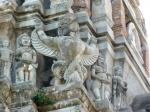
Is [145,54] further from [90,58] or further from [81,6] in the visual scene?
[90,58]

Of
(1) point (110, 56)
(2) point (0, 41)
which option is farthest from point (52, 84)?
(1) point (110, 56)

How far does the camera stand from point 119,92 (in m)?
13.9

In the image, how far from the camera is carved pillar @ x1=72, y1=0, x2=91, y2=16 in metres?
14.6

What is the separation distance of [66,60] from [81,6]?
2.70 metres

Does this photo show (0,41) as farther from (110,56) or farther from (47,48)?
(110,56)

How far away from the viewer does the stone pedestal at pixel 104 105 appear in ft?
41.1

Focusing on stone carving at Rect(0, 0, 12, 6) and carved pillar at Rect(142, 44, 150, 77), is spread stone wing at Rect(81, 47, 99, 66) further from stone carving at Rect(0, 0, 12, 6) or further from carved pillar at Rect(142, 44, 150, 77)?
carved pillar at Rect(142, 44, 150, 77)

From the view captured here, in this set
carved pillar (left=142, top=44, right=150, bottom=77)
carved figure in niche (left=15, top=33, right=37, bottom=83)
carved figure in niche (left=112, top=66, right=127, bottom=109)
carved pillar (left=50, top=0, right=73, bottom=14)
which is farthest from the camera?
carved pillar (left=142, top=44, right=150, bottom=77)

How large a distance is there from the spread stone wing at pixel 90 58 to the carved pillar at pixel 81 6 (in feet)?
5.49

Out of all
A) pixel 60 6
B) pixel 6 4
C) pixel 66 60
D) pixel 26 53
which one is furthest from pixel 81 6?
pixel 66 60

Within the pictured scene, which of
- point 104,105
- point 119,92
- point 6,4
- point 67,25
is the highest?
point 6,4

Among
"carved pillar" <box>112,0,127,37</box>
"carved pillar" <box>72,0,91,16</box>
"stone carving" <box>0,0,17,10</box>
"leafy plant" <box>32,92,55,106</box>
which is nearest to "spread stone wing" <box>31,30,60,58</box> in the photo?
"stone carving" <box>0,0,17,10</box>

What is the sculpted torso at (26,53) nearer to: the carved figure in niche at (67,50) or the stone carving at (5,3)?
the carved figure in niche at (67,50)

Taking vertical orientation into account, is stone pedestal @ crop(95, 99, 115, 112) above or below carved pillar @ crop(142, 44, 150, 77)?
below
